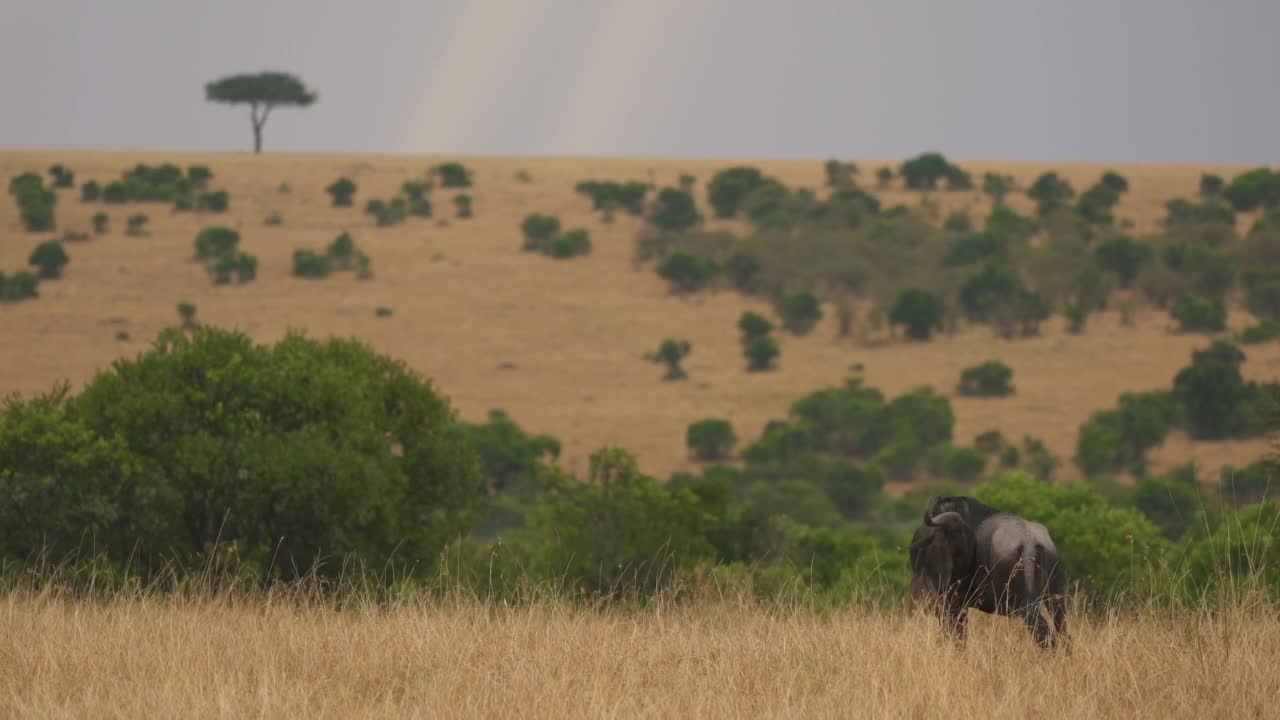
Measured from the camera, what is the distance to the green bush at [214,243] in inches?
3305

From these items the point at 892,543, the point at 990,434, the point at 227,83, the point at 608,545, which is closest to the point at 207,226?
the point at 227,83

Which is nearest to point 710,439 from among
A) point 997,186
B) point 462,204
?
point 462,204

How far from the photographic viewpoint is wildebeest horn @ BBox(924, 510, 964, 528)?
8.60 meters

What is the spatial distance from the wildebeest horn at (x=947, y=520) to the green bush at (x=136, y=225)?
85.5 m

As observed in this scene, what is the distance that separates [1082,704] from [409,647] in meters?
3.58

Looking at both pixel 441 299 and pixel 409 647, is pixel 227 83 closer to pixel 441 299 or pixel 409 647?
pixel 441 299

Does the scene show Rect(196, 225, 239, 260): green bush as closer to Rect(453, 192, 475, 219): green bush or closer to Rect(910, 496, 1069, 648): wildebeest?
Rect(453, 192, 475, 219): green bush

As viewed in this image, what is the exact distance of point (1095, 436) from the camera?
2309 inches

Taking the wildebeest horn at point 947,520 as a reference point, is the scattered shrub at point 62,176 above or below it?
above

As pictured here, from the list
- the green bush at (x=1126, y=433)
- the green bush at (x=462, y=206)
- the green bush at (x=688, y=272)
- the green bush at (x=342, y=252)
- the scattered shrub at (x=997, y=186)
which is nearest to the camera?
the green bush at (x=1126, y=433)

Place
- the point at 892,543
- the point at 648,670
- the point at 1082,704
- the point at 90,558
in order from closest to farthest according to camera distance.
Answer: the point at 1082,704 < the point at 648,670 < the point at 90,558 < the point at 892,543

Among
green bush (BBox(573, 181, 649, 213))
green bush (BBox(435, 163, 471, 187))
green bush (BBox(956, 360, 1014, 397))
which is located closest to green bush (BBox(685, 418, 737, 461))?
green bush (BBox(956, 360, 1014, 397))

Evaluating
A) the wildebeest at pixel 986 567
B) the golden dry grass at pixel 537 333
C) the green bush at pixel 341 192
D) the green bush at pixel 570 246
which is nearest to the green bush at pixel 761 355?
the golden dry grass at pixel 537 333

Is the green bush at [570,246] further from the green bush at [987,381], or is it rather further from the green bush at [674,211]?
the green bush at [987,381]
